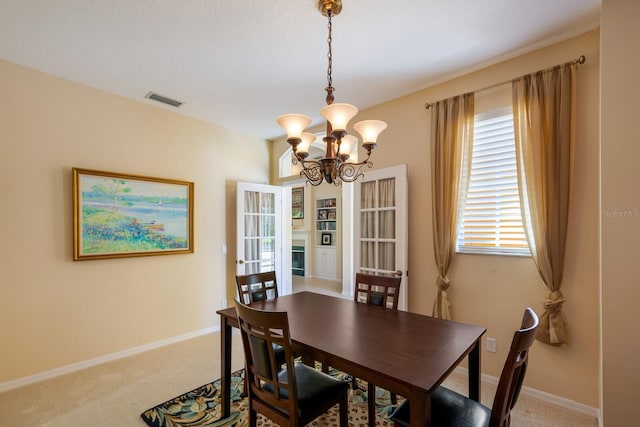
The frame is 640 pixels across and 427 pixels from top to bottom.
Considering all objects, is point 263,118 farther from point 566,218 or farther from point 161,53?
point 566,218

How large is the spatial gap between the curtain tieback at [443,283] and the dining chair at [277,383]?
1.49 metres

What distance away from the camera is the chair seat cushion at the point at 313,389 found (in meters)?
1.58

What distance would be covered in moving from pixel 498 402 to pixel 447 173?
2032 millimetres

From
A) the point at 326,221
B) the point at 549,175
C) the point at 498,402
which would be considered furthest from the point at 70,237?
the point at 326,221

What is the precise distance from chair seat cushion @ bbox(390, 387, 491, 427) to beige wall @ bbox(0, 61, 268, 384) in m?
3.08

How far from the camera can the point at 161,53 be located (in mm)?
2449

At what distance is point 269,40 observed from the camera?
228 cm

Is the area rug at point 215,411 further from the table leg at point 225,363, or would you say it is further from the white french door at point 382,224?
the white french door at point 382,224

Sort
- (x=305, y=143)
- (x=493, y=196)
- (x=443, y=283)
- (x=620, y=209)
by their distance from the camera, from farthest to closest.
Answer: (x=443, y=283) < (x=493, y=196) < (x=305, y=143) < (x=620, y=209)

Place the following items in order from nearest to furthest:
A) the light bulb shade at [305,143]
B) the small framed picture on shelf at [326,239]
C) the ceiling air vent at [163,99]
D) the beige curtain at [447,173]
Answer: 1. the light bulb shade at [305,143]
2. the beige curtain at [447,173]
3. the ceiling air vent at [163,99]
4. the small framed picture on shelf at [326,239]

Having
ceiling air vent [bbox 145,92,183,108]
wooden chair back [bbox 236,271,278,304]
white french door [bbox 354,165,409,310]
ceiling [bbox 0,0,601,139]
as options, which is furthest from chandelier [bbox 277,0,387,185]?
ceiling air vent [bbox 145,92,183,108]

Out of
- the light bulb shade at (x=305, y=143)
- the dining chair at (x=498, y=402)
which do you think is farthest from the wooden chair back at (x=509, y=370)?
the light bulb shade at (x=305, y=143)

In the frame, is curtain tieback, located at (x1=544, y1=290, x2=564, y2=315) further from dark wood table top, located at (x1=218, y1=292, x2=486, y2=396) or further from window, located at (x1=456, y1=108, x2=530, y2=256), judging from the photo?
→ dark wood table top, located at (x1=218, y1=292, x2=486, y2=396)

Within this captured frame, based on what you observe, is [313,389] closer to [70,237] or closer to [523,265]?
[523,265]
